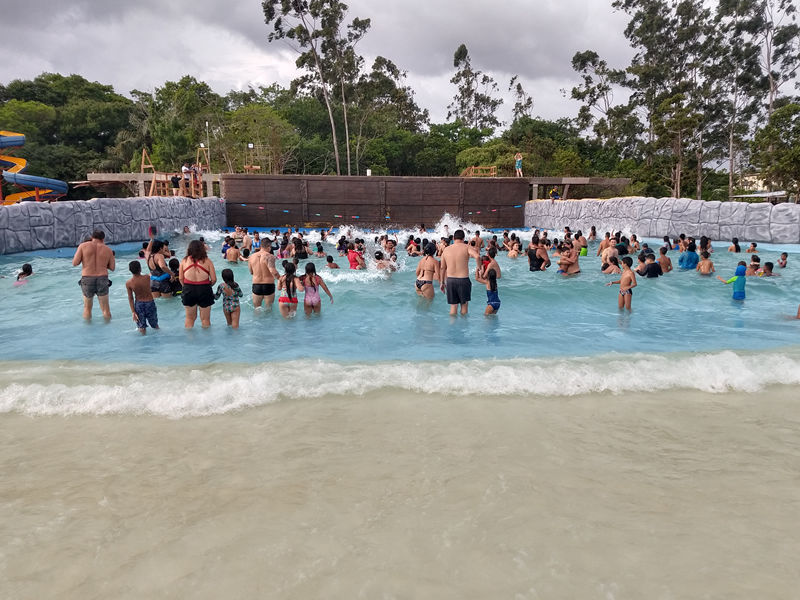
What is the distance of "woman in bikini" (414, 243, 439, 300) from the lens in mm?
10078

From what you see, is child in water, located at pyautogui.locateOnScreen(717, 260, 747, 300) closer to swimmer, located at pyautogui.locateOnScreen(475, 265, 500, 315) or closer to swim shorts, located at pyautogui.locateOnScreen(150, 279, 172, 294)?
swimmer, located at pyautogui.locateOnScreen(475, 265, 500, 315)

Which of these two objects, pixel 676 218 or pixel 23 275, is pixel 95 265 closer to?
pixel 23 275

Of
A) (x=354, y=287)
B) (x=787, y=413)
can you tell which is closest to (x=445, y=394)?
(x=787, y=413)

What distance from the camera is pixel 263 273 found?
9.33 metres

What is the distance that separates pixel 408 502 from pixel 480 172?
34.1m

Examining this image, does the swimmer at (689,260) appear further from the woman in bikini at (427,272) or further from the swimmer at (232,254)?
the swimmer at (232,254)

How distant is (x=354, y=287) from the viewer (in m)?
12.7

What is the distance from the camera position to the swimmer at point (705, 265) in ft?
43.0

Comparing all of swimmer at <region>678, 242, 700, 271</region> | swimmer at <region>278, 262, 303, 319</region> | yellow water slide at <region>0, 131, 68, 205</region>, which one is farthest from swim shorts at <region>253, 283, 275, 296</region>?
yellow water slide at <region>0, 131, 68, 205</region>

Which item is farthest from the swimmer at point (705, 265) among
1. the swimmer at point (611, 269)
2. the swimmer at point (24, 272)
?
the swimmer at point (24, 272)

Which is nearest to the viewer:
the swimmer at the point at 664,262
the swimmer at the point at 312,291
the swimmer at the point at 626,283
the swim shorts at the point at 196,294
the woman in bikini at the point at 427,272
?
the swim shorts at the point at 196,294

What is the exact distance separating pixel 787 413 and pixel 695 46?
139 ft

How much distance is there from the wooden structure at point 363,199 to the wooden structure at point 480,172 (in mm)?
3212

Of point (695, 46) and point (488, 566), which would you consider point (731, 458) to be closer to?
point (488, 566)
